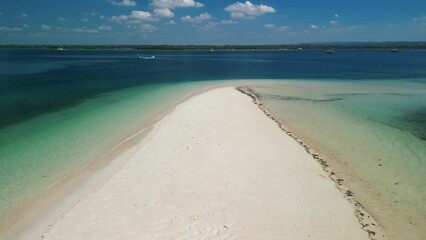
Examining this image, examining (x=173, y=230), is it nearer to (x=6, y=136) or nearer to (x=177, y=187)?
(x=177, y=187)

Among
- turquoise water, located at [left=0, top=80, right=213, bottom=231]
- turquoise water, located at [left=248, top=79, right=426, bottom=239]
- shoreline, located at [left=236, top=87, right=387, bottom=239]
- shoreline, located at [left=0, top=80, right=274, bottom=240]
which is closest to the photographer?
shoreline, located at [left=236, top=87, right=387, bottom=239]

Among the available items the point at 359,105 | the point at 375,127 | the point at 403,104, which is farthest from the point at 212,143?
the point at 403,104

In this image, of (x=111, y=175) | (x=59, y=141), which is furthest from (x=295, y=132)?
(x=59, y=141)

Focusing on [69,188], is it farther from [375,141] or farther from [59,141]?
[375,141]

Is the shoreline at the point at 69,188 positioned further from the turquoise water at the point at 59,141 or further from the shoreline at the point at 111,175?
the turquoise water at the point at 59,141

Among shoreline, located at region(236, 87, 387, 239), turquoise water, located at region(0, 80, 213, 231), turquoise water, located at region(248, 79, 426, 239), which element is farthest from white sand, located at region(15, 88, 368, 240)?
turquoise water, located at region(0, 80, 213, 231)

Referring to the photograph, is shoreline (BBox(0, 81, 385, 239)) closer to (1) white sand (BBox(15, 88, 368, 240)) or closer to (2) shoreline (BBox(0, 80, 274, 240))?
(2) shoreline (BBox(0, 80, 274, 240))
